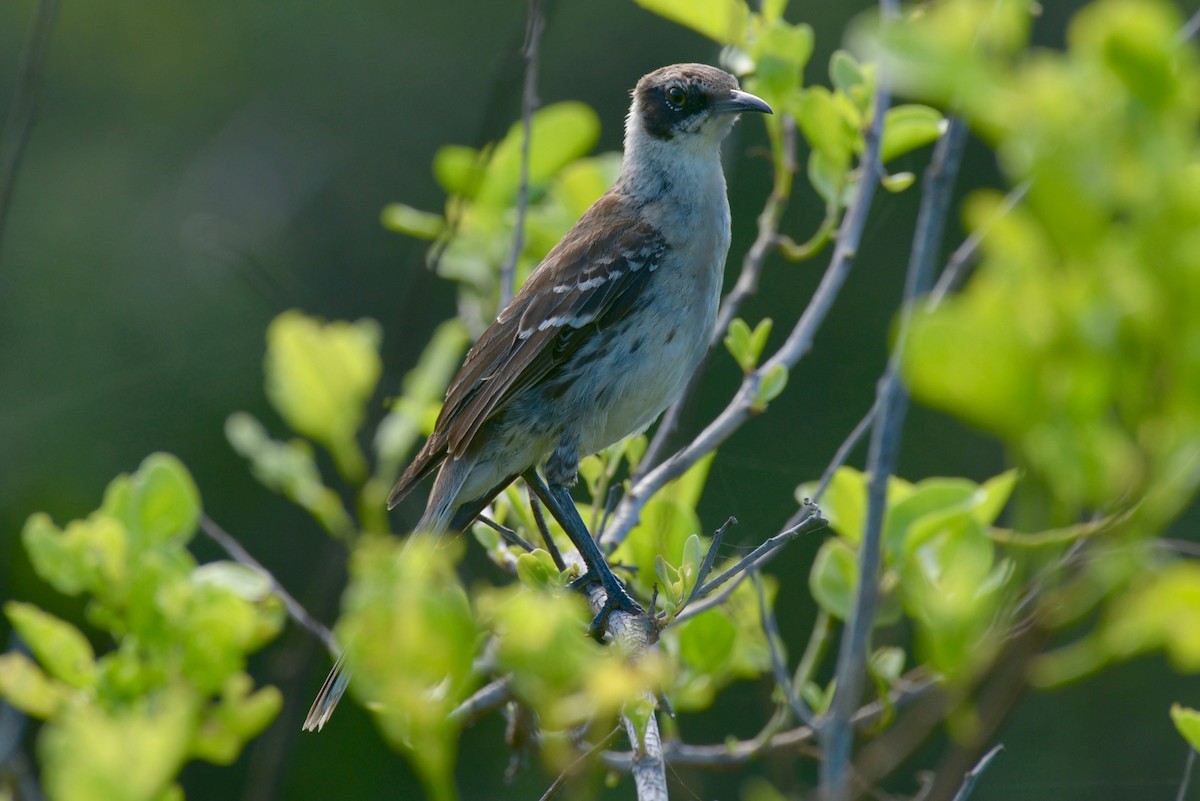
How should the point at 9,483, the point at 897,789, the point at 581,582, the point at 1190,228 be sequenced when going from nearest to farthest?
1. the point at 1190,228
2. the point at 581,582
3. the point at 897,789
4. the point at 9,483

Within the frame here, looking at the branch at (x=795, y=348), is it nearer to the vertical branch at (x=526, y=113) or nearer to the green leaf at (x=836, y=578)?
the green leaf at (x=836, y=578)

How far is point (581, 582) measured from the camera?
11.1ft

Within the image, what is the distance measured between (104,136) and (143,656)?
35.1ft

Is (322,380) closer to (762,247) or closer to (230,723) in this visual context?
(230,723)

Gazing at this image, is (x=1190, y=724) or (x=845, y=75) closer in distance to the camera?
(x=1190, y=724)

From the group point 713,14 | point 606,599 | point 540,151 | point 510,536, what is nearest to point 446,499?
point 606,599

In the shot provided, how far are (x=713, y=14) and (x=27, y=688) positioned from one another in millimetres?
2163

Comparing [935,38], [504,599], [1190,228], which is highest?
[935,38]

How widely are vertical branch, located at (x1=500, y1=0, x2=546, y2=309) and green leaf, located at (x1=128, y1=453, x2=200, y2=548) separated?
4.72 feet

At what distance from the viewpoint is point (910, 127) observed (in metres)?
3.09

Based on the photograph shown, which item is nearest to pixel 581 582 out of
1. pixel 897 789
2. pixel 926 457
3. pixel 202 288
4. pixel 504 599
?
pixel 504 599

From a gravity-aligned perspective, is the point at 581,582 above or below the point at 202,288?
above

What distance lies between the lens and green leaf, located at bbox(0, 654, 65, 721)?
160cm

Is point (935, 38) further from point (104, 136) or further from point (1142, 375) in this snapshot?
point (104, 136)
